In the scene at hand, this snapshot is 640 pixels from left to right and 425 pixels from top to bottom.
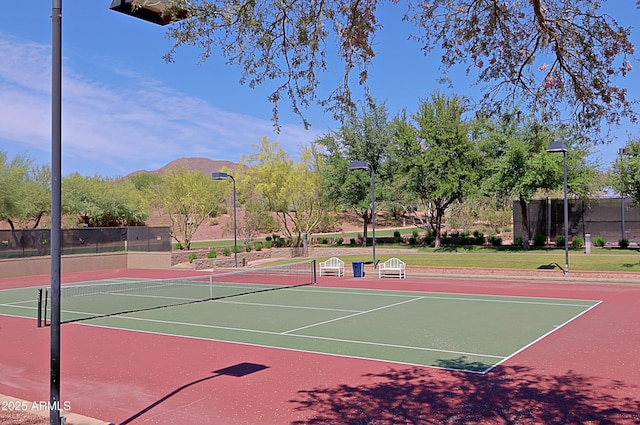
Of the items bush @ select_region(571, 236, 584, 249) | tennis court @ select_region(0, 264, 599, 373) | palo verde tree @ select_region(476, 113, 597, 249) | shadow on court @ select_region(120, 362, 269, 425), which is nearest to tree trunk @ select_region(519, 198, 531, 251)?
palo verde tree @ select_region(476, 113, 597, 249)

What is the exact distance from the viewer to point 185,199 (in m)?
44.0

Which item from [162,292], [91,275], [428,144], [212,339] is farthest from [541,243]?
[212,339]

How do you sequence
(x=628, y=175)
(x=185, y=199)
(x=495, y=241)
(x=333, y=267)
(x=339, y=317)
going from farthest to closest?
(x=185, y=199) → (x=495, y=241) → (x=628, y=175) → (x=333, y=267) → (x=339, y=317)

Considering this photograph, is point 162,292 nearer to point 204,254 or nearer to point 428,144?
point 204,254

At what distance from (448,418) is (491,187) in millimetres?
32451

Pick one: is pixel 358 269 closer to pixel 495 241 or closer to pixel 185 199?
pixel 495 241

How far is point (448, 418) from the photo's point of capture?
308 inches

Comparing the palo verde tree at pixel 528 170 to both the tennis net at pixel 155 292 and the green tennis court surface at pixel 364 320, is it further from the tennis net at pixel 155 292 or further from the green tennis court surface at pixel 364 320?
the green tennis court surface at pixel 364 320

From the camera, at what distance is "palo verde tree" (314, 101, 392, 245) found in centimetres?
4550

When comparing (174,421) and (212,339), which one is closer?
(174,421)

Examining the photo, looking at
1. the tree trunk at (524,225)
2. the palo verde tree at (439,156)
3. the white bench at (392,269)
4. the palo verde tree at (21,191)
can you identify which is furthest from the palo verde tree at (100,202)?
the tree trunk at (524,225)

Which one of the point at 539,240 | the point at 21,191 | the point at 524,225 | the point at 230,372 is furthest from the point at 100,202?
the point at 230,372

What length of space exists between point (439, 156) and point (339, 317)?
2480 cm

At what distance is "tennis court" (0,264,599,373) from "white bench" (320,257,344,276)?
4.86m
